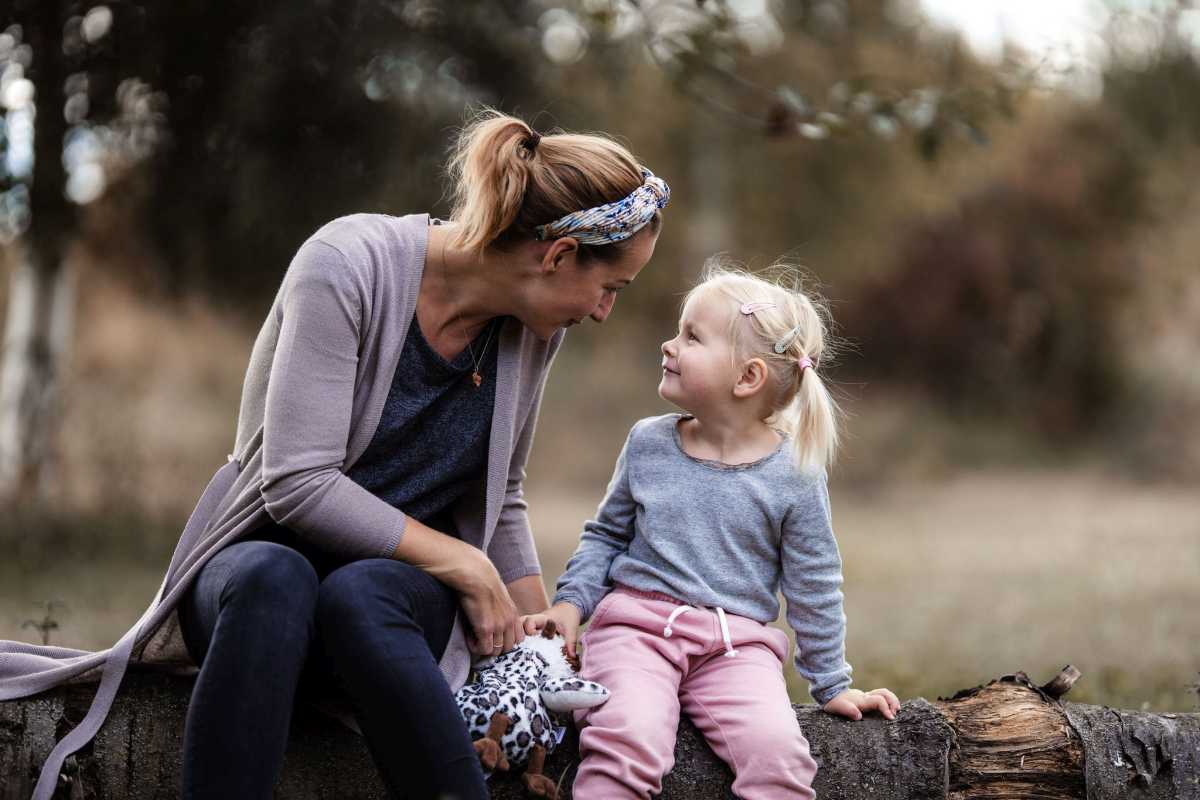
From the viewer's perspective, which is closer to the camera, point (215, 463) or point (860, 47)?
point (215, 463)

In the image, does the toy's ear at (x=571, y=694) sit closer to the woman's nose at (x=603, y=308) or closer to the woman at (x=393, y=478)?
the woman at (x=393, y=478)

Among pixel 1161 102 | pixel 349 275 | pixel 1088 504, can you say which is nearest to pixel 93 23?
pixel 349 275

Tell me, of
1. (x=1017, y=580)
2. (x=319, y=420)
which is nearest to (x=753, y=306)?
(x=319, y=420)

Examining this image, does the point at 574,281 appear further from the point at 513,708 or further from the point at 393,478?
the point at 513,708

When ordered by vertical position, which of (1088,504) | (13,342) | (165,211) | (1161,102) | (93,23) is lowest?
(1088,504)

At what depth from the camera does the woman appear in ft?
7.30

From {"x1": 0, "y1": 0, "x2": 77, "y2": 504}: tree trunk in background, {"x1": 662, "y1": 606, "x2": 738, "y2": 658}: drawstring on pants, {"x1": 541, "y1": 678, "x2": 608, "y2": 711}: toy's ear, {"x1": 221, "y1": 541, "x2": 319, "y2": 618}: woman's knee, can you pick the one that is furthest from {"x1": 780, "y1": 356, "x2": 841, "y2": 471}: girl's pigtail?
{"x1": 0, "y1": 0, "x2": 77, "y2": 504}: tree trunk in background

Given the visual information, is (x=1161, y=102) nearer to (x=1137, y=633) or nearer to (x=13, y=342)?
(x=1137, y=633)

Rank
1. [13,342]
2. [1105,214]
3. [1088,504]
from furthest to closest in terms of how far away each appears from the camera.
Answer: [1105,214], [1088,504], [13,342]

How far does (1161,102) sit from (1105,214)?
138cm

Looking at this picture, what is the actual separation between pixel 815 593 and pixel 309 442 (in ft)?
3.70

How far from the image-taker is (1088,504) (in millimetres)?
11047

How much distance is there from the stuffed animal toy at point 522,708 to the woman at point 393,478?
9 centimetres

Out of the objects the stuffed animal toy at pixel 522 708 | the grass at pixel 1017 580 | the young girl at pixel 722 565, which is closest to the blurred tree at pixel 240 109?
the grass at pixel 1017 580
